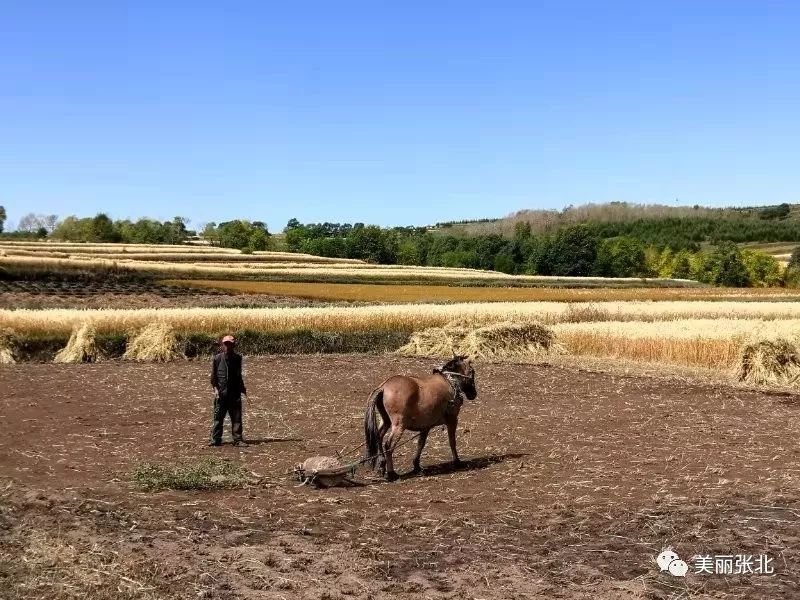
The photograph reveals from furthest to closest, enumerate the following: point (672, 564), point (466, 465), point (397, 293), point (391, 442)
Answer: point (397, 293), point (466, 465), point (391, 442), point (672, 564)

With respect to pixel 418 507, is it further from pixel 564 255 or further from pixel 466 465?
pixel 564 255

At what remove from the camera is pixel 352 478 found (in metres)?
11.0

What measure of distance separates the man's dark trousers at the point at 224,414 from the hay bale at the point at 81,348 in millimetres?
14582

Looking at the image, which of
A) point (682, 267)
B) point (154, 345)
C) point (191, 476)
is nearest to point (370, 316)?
point (154, 345)

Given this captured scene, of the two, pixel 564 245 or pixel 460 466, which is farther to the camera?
pixel 564 245

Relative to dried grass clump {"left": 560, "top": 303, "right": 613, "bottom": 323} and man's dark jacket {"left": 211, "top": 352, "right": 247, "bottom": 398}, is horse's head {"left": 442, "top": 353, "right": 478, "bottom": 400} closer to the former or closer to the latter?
man's dark jacket {"left": 211, "top": 352, "right": 247, "bottom": 398}

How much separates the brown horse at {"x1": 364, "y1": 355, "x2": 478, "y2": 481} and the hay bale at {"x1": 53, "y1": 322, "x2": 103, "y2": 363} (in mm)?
18101

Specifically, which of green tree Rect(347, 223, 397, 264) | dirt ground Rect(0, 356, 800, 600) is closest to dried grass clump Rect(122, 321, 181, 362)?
dirt ground Rect(0, 356, 800, 600)

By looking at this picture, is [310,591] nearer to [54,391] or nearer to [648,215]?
[54,391]

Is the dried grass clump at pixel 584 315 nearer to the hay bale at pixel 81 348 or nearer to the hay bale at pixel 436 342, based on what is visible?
the hay bale at pixel 436 342

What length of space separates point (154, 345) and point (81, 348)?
7.45 ft

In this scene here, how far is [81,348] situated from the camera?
86.5ft

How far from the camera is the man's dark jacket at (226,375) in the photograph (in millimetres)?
13336

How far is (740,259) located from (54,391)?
81.4m
